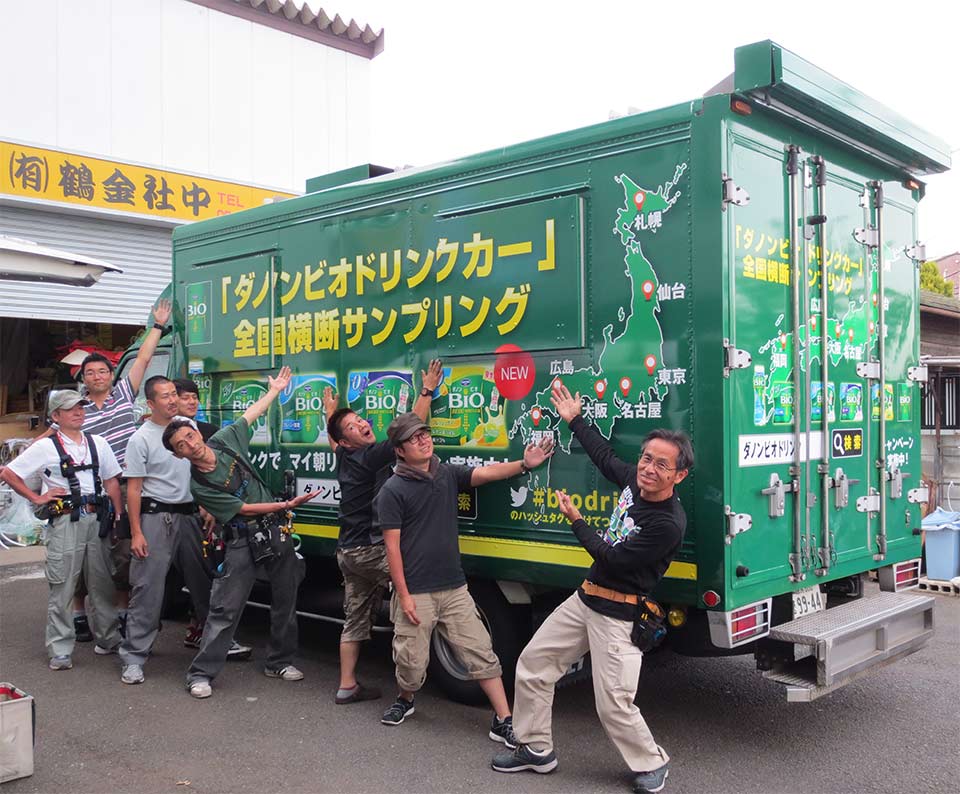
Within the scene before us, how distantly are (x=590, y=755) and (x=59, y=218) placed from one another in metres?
10.1

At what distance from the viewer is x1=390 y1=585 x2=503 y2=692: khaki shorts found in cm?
448

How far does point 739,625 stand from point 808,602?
725mm

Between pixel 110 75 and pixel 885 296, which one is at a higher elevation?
pixel 110 75

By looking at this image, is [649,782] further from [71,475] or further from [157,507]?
[71,475]

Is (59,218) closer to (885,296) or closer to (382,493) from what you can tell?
(382,493)

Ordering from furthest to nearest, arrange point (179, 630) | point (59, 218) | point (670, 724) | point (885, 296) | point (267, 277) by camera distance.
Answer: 1. point (59, 218)
2. point (179, 630)
3. point (267, 277)
4. point (885, 296)
5. point (670, 724)

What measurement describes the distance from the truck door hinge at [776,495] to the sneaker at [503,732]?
164cm

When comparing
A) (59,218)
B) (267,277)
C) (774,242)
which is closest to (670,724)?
(774,242)

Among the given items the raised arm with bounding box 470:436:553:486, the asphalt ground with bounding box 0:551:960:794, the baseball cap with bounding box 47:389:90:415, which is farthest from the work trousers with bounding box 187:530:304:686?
the baseball cap with bounding box 47:389:90:415

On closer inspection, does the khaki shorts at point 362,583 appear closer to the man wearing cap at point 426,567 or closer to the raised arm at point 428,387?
the man wearing cap at point 426,567

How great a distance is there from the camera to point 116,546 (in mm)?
6203

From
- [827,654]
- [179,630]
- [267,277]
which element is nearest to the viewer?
[827,654]

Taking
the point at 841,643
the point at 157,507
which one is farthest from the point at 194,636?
the point at 841,643

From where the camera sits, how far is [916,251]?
542 cm
